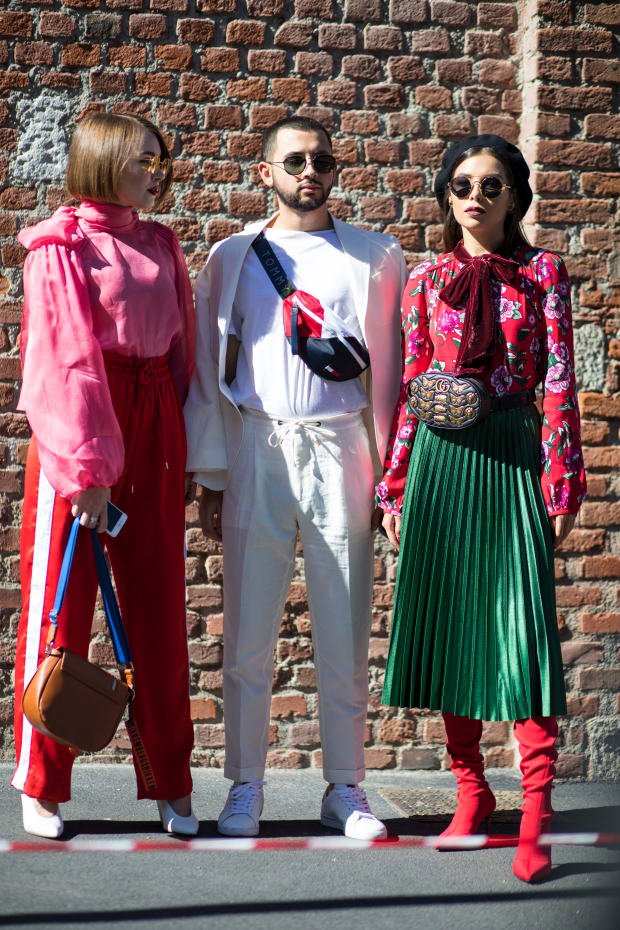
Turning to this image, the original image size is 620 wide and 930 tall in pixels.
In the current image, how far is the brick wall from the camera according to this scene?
3.80m

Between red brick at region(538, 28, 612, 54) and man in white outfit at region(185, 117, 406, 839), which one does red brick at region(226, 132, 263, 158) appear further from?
red brick at region(538, 28, 612, 54)

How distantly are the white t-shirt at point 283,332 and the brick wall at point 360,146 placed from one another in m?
0.72

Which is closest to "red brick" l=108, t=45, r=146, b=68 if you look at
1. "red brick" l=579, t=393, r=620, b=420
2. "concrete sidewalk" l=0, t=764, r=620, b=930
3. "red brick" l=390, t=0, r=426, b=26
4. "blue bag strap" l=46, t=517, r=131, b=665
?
"red brick" l=390, t=0, r=426, b=26

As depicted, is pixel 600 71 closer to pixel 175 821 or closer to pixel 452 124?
pixel 452 124

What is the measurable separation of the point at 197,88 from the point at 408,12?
0.83 m

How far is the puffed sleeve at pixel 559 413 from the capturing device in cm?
288

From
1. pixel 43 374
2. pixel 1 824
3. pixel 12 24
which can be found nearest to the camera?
pixel 43 374

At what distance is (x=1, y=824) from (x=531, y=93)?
3.04m

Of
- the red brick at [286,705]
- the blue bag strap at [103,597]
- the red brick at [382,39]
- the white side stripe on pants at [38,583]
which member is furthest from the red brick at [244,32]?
the red brick at [286,705]

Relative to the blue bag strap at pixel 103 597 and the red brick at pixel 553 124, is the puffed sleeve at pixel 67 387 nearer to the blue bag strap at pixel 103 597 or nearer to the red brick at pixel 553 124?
the blue bag strap at pixel 103 597

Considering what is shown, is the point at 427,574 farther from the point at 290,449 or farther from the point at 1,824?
the point at 1,824

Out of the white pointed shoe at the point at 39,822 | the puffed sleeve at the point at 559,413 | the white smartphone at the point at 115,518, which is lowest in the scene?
the white pointed shoe at the point at 39,822

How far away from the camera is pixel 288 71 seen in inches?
153

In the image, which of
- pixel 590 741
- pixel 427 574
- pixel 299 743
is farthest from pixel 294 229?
pixel 590 741
